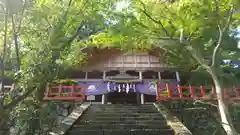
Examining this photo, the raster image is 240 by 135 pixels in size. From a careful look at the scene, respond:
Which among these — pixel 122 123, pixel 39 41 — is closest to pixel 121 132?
pixel 122 123

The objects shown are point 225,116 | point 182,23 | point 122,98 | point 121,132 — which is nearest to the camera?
point 225,116

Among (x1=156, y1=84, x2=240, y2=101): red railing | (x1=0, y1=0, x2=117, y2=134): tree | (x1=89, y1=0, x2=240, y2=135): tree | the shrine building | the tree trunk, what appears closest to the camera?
(x1=0, y1=0, x2=117, y2=134): tree

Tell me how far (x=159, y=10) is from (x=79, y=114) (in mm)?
5291

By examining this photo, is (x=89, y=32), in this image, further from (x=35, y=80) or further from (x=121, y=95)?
(x=35, y=80)

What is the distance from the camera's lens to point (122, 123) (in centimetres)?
909

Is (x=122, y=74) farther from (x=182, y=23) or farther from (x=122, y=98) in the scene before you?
(x=182, y=23)

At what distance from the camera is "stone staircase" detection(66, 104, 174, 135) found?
820 cm

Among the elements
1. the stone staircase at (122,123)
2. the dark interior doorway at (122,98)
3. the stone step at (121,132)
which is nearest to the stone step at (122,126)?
the stone staircase at (122,123)

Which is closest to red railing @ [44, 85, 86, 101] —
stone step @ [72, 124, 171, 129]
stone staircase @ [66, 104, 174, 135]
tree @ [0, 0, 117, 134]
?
stone staircase @ [66, 104, 174, 135]

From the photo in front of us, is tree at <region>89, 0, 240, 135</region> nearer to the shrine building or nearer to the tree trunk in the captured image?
the tree trunk

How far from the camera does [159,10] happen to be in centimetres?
856

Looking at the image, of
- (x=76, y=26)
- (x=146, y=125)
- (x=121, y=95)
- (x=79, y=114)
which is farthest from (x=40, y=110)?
(x=121, y=95)

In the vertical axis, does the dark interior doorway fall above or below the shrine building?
below

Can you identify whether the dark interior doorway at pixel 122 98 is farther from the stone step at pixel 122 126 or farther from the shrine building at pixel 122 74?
the stone step at pixel 122 126
